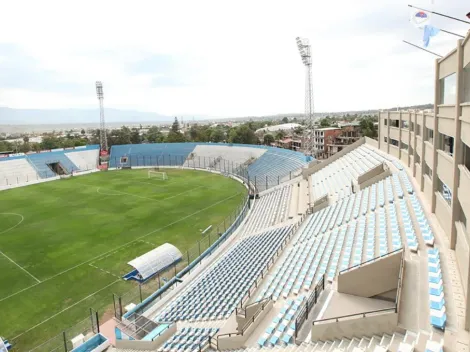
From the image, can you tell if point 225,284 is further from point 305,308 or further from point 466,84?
point 466,84

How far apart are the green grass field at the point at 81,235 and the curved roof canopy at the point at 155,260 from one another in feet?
4.48

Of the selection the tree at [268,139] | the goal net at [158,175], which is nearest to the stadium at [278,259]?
the goal net at [158,175]

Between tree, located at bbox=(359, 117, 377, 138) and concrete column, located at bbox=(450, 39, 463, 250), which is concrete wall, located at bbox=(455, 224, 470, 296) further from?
tree, located at bbox=(359, 117, 377, 138)

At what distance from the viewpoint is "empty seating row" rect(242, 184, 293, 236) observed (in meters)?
30.3

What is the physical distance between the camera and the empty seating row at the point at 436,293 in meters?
8.58

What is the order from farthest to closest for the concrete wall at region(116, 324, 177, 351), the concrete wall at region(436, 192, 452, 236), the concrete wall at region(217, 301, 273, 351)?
1. the concrete wall at region(116, 324, 177, 351)
2. the concrete wall at region(436, 192, 452, 236)
3. the concrete wall at region(217, 301, 273, 351)

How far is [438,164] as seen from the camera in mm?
15180

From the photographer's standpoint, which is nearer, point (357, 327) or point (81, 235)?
point (357, 327)

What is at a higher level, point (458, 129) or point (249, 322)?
point (458, 129)

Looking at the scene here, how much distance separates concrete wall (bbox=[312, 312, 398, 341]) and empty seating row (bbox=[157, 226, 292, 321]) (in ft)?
19.8

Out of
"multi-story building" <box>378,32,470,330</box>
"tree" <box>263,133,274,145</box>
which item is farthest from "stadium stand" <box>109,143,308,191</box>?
"multi-story building" <box>378,32,470,330</box>

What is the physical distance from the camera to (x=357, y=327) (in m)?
9.78

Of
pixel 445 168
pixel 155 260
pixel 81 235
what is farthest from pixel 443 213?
pixel 81 235

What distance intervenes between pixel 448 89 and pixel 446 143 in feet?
8.53
